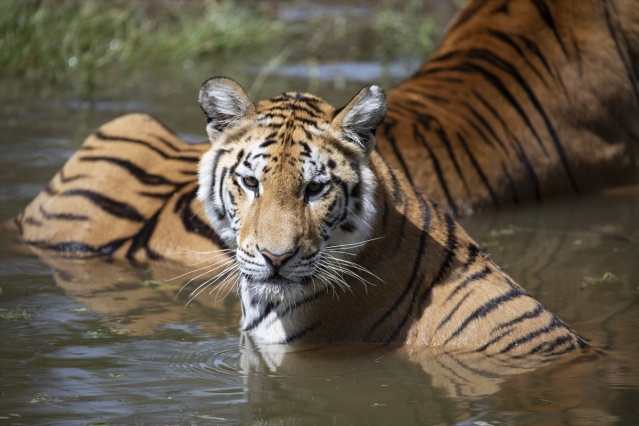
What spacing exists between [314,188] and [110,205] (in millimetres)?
1943

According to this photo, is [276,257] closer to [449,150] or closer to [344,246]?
[344,246]

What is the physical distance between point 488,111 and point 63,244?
95.8 inches

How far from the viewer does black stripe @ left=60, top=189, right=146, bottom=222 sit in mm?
5547

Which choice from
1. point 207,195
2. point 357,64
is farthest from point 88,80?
point 207,195

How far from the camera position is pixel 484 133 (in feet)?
21.1

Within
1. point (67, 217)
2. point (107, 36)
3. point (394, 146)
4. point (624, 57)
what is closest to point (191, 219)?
point (67, 217)

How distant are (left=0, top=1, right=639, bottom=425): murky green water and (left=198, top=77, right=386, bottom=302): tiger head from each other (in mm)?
337

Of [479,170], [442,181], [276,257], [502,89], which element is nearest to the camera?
[276,257]

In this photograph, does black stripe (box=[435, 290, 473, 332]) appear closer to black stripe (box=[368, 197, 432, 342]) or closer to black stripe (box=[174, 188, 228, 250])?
black stripe (box=[368, 197, 432, 342])

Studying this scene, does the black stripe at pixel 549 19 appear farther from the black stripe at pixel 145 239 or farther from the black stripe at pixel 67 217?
the black stripe at pixel 67 217

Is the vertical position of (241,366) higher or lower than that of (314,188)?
lower

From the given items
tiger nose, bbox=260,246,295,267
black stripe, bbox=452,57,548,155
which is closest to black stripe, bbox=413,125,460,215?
black stripe, bbox=452,57,548,155

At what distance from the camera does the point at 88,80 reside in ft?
28.6

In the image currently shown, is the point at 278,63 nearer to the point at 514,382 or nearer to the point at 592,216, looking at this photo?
the point at 592,216
